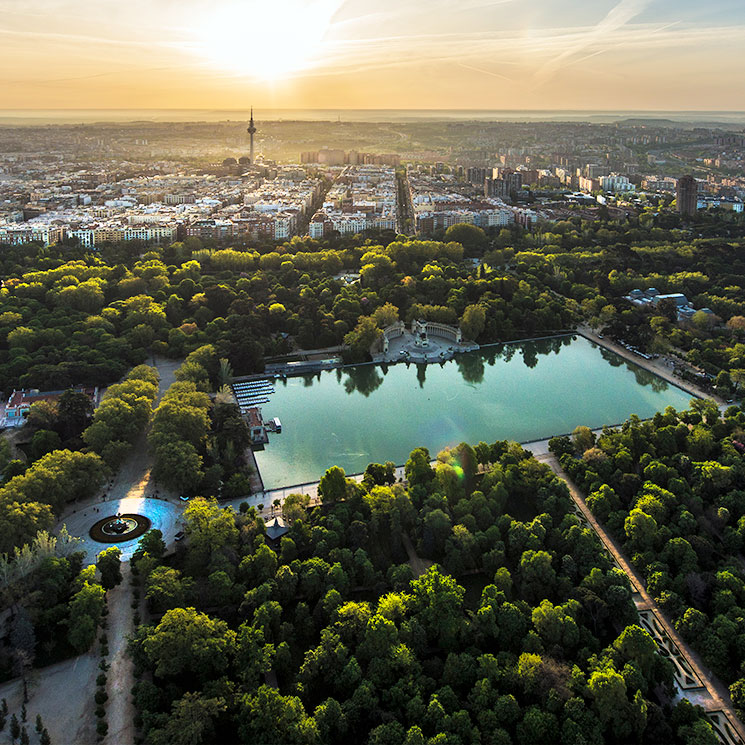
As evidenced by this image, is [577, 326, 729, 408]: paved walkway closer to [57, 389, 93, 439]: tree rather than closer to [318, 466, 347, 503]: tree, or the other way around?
[318, 466, 347, 503]: tree

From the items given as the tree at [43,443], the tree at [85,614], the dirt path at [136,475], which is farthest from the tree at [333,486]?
the tree at [43,443]

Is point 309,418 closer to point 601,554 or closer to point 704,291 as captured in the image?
point 601,554

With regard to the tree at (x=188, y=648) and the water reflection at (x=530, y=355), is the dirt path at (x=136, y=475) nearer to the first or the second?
the tree at (x=188, y=648)

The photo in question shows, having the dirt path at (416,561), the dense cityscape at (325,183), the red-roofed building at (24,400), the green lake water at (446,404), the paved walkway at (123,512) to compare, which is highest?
the dense cityscape at (325,183)

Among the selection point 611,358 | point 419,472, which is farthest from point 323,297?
point 419,472

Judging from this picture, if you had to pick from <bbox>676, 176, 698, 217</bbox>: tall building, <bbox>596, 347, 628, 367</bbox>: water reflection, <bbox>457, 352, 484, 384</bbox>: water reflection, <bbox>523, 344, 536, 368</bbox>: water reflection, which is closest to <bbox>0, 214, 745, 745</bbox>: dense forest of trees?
<bbox>457, 352, 484, 384</bbox>: water reflection

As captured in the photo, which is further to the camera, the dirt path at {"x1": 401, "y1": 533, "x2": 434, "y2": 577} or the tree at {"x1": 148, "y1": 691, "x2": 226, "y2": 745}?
the dirt path at {"x1": 401, "y1": 533, "x2": 434, "y2": 577}

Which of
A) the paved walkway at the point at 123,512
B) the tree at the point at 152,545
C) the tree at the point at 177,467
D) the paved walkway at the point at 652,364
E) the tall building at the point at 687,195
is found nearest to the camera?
the tree at the point at 152,545
